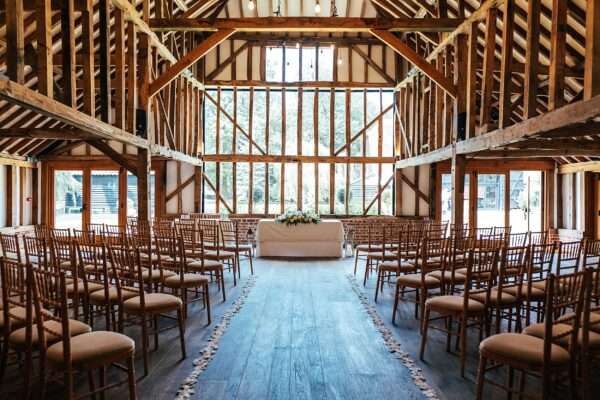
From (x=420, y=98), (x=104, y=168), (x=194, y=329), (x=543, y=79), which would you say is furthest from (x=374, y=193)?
(x=194, y=329)

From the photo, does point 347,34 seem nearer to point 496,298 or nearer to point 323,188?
point 323,188

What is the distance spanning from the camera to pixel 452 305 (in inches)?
150

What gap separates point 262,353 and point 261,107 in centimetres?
1083

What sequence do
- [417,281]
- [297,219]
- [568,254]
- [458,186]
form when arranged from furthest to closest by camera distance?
[297,219] < [458,186] < [568,254] < [417,281]

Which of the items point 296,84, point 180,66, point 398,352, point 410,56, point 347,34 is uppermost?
point 347,34

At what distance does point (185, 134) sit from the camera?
1238 cm

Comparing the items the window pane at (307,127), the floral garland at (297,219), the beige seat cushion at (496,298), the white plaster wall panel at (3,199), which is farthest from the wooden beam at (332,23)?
the white plaster wall panel at (3,199)

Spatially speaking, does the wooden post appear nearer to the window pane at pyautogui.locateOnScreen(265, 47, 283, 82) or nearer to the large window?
the large window

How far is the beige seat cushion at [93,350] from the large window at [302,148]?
1094 cm

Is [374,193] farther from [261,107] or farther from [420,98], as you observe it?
[261,107]

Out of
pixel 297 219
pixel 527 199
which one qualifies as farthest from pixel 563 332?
pixel 527 199

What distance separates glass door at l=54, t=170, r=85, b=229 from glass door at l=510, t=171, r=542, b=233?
44.1 feet

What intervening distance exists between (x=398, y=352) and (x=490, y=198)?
10665 millimetres

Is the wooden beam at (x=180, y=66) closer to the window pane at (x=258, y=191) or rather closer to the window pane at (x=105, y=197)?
the window pane at (x=258, y=191)
